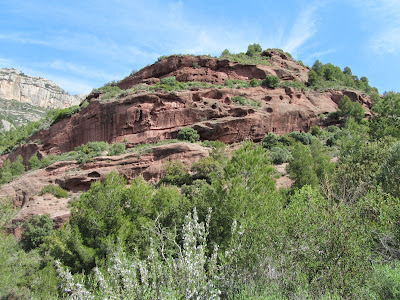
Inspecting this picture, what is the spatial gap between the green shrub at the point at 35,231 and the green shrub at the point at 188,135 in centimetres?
1861

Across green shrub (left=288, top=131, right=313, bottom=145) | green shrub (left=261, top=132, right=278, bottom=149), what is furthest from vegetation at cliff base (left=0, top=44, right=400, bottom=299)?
green shrub (left=288, top=131, right=313, bottom=145)

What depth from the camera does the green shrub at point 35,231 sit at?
2338 cm

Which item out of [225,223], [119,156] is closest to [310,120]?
[119,156]

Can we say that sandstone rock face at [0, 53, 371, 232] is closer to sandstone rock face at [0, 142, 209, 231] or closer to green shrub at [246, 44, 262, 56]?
sandstone rock face at [0, 142, 209, 231]

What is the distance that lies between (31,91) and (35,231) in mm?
162615

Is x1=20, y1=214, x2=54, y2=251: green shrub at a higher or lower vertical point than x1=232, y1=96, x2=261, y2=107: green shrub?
lower

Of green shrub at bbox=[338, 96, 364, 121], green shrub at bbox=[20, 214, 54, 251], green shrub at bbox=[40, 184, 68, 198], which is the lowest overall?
green shrub at bbox=[20, 214, 54, 251]

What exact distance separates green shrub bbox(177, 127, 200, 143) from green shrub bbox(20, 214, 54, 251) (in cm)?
1861

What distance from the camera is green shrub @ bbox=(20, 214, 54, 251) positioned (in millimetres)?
23375

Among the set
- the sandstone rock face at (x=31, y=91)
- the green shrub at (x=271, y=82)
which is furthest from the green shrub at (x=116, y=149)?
the sandstone rock face at (x=31, y=91)

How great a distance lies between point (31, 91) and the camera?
511ft

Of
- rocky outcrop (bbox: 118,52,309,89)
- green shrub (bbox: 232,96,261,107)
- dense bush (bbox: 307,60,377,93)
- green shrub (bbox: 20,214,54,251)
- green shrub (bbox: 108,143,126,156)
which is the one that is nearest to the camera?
green shrub (bbox: 20,214,54,251)

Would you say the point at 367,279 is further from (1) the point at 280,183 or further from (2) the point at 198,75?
(2) the point at 198,75

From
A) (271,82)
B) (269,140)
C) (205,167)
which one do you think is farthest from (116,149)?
(271,82)
